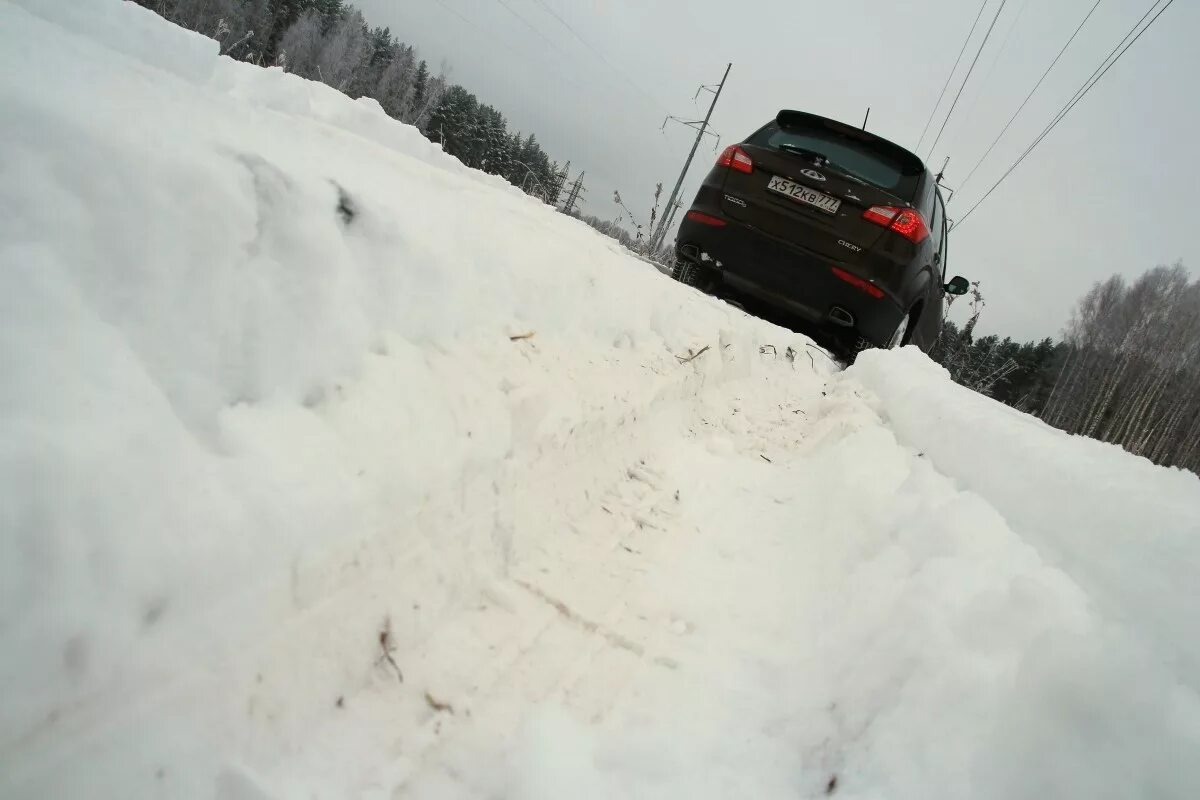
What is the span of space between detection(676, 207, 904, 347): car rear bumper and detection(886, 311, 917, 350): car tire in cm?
11

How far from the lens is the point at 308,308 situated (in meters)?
1.21

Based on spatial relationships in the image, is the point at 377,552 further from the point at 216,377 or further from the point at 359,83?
the point at 359,83

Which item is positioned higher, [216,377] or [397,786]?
[216,377]

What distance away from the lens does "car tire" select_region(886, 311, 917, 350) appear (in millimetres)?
4375

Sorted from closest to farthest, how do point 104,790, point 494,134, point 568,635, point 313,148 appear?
1. point 104,790
2. point 568,635
3. point 313,148
4. point 494,134

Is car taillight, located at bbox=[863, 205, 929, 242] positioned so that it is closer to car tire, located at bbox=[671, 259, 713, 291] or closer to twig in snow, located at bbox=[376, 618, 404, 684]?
car tire, located at bbox=[671, 259, 713, 291]

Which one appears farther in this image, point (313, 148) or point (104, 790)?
point (313, 148)

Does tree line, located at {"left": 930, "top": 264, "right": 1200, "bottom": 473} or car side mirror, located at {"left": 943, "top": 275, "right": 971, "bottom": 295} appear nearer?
car side mirror, located at {"left": 943, "top": 275, "right": 971, "bottom": 295}

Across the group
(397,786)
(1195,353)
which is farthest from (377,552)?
(1195,353)

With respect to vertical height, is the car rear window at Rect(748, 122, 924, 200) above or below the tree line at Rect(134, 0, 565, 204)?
below

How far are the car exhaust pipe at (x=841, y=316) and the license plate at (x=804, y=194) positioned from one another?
0.65 m

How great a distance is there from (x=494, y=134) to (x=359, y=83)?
54.0ft

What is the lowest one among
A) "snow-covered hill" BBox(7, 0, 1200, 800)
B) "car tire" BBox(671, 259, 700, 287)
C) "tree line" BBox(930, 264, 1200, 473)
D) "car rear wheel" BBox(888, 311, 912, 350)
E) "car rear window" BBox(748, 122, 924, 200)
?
"snow-covered hill" BBox(7, 0, 1200, 800)

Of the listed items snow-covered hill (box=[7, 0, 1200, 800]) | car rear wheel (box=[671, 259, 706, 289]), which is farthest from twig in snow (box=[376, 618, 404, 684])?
car rear wheel (box=[671, 259, 706, 289])
